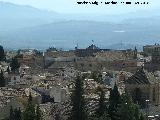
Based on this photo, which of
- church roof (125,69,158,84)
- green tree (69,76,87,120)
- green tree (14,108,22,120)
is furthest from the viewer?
church roof (125,69,158,84)

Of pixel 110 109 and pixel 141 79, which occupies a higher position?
pixel 141 79

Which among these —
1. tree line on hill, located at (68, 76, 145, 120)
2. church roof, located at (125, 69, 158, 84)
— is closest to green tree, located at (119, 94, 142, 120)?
tree line on hill, located at (68, 76, 145, 120)

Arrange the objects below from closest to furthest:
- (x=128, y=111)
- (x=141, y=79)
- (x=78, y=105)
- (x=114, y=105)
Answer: (x=128, y=111)
(x=114, y=105)
(x=78, y=105)
(x=141, y=79)

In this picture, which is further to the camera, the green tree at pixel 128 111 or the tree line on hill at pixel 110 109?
the tree line on hill at pixel 110 109

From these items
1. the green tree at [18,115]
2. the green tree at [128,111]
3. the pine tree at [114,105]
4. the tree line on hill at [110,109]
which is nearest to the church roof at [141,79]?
the tree line on hill at [110,109]

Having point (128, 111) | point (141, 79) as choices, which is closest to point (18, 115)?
point (128, 111)

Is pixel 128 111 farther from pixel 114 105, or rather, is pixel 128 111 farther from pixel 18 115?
pixel 18 115

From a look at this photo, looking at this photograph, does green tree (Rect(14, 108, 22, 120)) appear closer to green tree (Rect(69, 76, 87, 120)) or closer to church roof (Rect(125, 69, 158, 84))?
green tree (Rect(69, 76, 87, 120))

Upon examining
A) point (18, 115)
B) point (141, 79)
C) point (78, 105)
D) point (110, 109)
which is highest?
point (141, 79)

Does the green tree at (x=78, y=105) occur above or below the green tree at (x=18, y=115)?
above

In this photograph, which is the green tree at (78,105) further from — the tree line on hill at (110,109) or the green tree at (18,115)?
the green tree at (18,115)

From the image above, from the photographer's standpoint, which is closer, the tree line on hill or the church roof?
the tree line on hill

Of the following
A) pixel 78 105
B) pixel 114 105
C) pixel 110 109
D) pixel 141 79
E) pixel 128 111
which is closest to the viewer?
pixel 128 111

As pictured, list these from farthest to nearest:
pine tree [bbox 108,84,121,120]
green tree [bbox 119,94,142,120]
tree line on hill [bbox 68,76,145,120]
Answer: pine tree [bbox 108,84,121,120]
tree line on hill [bbox 68,76,145,120]
green tree [bbox 119,94,142,120]
